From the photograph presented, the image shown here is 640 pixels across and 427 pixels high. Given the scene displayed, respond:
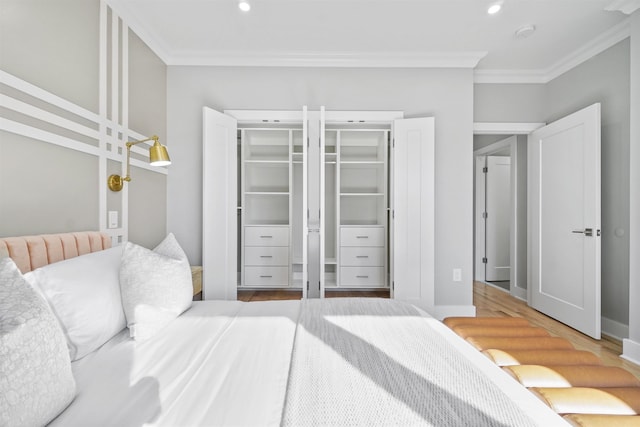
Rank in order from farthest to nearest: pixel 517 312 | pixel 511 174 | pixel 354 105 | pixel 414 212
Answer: pixel 511 174, pixel 517 312, pixel 354 105, pixel 414 212

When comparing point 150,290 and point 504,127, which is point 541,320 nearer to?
point 504,127

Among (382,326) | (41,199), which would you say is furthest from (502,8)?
(41,199)

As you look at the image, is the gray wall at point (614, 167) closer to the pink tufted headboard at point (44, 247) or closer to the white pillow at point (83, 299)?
the white pillow at point (83, 299)

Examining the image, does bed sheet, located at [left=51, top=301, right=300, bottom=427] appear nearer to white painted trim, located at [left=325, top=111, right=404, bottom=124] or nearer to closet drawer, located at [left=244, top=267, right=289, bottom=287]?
white painted trim, located at [left=325, top=111, right=404, bottom=124]

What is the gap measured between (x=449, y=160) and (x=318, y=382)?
2710mm

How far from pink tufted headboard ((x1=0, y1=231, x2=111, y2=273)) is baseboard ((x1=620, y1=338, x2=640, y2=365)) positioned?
3.79 meters

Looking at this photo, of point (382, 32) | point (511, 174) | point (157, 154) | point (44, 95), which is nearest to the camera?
point (44, 95)

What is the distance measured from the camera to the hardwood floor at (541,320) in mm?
2166

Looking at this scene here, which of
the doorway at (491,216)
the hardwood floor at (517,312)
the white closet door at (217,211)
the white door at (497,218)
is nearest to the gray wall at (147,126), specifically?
the white closet door at (217,211)

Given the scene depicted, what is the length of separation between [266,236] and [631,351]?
11.6 ft

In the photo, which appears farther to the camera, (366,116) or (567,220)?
(366,116)

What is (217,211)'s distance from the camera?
269 centimetres

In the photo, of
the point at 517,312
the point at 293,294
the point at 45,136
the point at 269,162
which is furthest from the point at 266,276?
the point at 517,312

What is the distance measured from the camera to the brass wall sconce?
1820 millimetres
